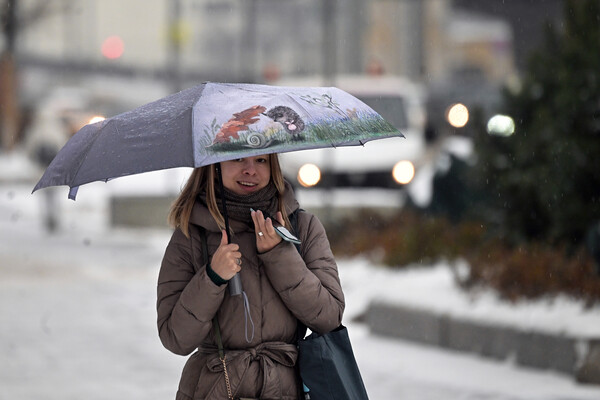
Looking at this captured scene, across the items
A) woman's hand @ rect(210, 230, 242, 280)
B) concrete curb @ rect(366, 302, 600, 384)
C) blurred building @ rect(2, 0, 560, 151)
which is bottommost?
concrete curb @ rect(366, 302, 600, 384)

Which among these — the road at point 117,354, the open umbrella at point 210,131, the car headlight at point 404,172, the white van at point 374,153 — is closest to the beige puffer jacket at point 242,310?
the open umbrella at point 210,131

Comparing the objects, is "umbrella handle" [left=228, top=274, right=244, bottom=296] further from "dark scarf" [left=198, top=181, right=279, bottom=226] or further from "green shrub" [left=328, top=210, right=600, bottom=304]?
"green shrub" [left=328, top=210, right=600, bottom=304]

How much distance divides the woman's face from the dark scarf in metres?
0.02

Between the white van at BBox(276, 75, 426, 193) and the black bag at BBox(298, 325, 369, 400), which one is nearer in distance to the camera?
the black bag at BBox(298, 325, 369, 400)

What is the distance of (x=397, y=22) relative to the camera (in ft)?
211

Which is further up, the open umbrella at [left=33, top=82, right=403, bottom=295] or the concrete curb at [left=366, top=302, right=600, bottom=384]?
the open umbrella at [left=33, top=82, right=403, bottom=295]

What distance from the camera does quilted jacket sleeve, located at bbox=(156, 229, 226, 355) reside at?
358 centimetres

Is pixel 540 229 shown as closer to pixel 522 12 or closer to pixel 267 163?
pixel 267 163

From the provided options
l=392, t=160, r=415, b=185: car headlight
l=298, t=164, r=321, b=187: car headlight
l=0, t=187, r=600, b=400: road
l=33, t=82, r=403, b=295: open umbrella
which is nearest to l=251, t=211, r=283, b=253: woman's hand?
l=33, t=82, r=403, b=295: open umbrella

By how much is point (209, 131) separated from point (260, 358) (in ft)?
2.36

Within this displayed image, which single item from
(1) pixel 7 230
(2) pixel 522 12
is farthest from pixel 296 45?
(1) pixel 7 230

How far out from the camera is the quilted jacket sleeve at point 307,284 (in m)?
3.62

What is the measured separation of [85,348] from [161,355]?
62cm

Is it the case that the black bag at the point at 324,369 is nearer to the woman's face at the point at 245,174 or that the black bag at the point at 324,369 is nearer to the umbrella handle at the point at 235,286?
the umbrella handle at the point at 235,286
